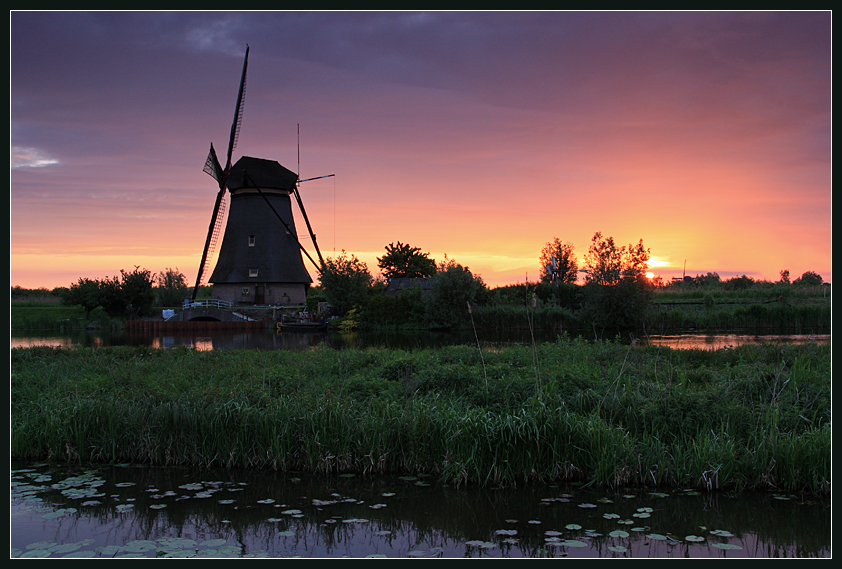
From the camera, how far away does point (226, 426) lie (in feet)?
21.9

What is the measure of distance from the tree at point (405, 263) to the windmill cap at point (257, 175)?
2164 centimetres

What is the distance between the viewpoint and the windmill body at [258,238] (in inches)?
1613

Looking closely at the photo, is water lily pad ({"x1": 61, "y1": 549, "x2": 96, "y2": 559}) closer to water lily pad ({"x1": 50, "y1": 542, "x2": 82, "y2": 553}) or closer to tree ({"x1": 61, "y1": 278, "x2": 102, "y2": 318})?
water lily pad ({"x1": 50, "y1": 542, "x2": 82, "y2": 553})

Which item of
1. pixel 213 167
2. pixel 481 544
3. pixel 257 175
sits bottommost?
pixel 481 544

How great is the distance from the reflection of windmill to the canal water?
120 ft

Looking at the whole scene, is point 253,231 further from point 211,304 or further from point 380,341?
point 380,341

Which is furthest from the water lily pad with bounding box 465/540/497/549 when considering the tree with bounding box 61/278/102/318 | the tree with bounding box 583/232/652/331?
the tree with bounding box 61/278/102/318

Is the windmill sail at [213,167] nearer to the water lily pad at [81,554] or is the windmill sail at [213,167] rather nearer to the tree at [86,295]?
the tree at [86,295]

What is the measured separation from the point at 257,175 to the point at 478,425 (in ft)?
124

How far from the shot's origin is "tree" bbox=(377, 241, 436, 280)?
61.2 metres

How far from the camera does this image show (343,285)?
43781 mm

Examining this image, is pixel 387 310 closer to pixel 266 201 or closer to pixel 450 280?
pixel 450 280

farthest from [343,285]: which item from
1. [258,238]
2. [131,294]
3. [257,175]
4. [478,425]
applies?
[478,425]
